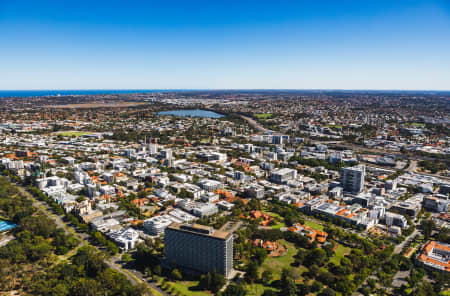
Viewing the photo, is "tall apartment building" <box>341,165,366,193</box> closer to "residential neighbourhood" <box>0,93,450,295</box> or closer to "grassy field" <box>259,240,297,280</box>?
"residential neighbourhood" <box>0,93,450,295</box>

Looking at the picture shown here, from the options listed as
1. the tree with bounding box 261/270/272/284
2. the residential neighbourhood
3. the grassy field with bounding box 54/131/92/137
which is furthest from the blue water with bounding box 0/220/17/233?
the grassy field with bounding box 54/131/92/137

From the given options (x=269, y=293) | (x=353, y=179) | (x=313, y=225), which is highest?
(x=353, y=179)

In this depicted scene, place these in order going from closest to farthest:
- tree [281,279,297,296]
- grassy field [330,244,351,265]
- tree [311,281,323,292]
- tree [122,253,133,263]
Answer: tree [281,279,297,296], tree [311,281,323,292], tree [122,253,133,263], grassy field [330,244,351,265]

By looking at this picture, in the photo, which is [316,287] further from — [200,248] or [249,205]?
[249,205]

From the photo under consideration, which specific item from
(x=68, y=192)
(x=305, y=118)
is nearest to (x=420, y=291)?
(x=68, y=192)

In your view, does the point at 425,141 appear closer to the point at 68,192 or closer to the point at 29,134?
the point at 68,192

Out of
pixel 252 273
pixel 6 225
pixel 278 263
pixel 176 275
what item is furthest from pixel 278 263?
pixel 6 225
